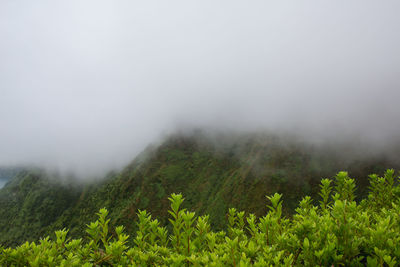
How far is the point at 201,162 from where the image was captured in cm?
8500

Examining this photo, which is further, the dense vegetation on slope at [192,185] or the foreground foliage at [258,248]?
the dense vegetation on slope at [192,185]

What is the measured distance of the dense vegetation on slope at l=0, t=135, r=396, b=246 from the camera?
182ft

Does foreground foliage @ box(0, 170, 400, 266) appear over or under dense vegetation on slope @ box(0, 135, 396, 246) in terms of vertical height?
over

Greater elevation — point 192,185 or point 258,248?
point 258,248

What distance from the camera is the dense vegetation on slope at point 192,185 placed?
182 ft

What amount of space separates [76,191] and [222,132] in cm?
9774

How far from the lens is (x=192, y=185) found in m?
77.9

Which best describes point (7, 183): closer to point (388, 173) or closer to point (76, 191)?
point (76, 191)

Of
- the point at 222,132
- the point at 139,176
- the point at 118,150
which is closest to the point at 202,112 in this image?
the point at 222,132

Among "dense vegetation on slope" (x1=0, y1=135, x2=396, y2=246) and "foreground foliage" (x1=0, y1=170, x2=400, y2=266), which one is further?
"dense vegetation on slope" (x1=0, y1=135, x2=396, y2=246)

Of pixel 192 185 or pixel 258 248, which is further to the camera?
pixel 192 185

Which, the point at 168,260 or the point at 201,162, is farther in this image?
the point at 201,162

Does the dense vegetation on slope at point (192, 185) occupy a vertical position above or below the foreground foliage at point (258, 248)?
below

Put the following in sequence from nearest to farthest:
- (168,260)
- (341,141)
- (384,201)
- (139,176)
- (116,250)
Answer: (168,260), (116,250), (384,201), (341,141), (139,176)
